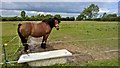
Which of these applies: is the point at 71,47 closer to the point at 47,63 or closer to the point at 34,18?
the point at 47,63

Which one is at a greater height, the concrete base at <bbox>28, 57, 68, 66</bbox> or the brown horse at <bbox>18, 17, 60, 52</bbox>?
the brown horse at <bbox>18, 17, 60, 52</bbox>

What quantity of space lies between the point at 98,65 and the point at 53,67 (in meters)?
1.00

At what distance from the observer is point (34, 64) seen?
4.35 m

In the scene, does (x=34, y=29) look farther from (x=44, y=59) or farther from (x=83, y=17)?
(x=83, y=17)

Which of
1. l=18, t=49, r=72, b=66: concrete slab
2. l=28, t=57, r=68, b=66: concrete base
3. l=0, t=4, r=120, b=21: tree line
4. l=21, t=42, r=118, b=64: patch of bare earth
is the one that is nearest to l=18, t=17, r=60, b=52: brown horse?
l=21, t=42, r=118, b=64: patch of bare earth

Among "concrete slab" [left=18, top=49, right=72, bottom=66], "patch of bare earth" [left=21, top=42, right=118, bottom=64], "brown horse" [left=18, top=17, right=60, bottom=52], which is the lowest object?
"patch of bare earth" [left=21, top=42, right=118, bottom=64]

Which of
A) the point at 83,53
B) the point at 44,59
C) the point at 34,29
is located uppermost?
the point at 34,29

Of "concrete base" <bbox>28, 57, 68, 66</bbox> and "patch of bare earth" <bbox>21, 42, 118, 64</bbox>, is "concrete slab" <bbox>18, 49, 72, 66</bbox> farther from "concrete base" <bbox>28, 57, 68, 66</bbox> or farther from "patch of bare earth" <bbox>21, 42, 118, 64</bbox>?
"patch of bare earth" <bbox>21, 42, 118, 64</bbox>

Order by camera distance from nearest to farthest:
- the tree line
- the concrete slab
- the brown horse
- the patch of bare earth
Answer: the concrete slab, the patch of bare earth, the brown horse, the tree line

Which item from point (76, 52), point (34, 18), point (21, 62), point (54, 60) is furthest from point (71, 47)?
point (34, 18)

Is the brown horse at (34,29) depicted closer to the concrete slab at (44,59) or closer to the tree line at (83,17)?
the concrete slab at (44,59)

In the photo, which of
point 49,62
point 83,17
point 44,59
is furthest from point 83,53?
point 83,17

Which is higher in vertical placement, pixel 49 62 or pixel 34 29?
pixel 34 29

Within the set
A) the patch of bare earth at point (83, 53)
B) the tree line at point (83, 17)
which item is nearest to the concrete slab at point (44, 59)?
the patch of bare earth at point (83, 53)
